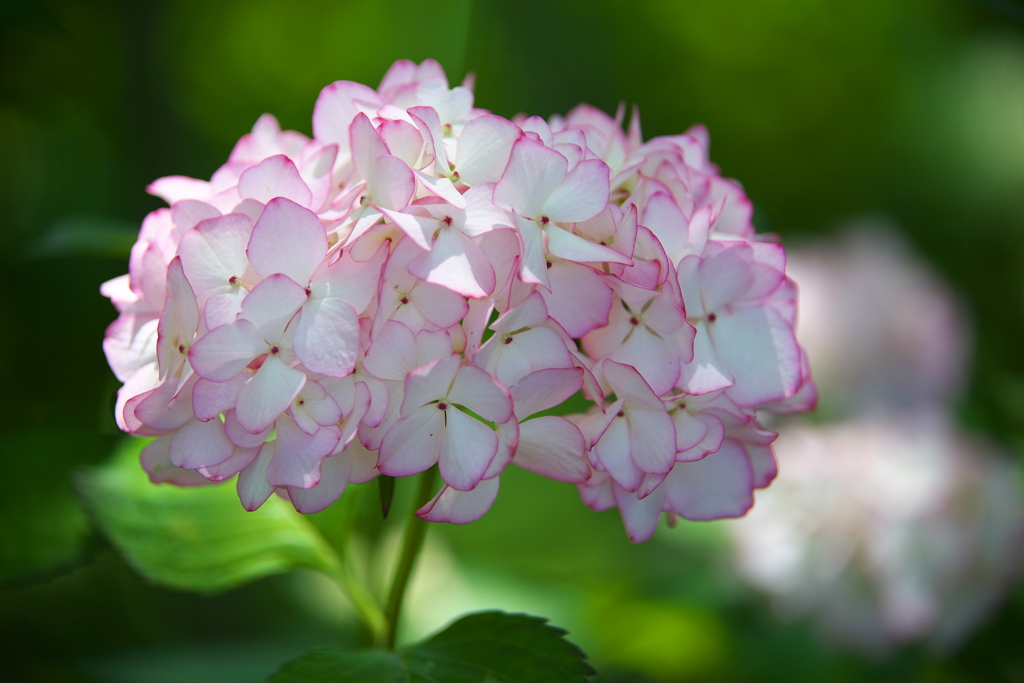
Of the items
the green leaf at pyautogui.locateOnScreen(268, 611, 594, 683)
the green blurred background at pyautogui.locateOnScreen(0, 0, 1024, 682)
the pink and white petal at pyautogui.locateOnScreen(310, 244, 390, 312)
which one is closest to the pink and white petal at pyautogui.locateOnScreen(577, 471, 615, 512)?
the green leaf at pyautogui.locateOnScreen(268, 611, 594, 683)

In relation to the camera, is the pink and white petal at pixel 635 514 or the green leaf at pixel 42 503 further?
the green leaf at pixel 42 503

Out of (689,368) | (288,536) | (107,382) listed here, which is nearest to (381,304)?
(689,368)

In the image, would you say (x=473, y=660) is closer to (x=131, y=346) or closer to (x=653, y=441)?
(x=653, y=441)

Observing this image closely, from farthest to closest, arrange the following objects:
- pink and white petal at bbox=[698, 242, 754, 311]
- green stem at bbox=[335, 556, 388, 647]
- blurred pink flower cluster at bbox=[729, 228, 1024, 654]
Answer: blurred pink flower cluster at bbox=[729, 228, 1024, 654] → green stem at bbox=[335, 556, 388, 647] → pink and white petal at bbox=[698, 242, 754, 311]

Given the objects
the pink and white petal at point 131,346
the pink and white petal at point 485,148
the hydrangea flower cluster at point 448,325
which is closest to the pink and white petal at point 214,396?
the hydrangea flower cluster at point 448,325

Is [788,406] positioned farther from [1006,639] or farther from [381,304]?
[1006,639]

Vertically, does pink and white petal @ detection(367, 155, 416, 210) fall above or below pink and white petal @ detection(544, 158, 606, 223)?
below

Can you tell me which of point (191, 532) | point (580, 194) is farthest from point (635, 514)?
point (191, 532)

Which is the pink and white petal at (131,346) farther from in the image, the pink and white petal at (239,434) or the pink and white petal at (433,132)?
the pink and white petal at (433,132)

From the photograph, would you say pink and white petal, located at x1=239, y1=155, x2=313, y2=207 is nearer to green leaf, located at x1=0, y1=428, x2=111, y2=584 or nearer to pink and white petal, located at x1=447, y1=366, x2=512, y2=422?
pink and white petal, located at x1=447, y1=366, x2=512, y2=422
